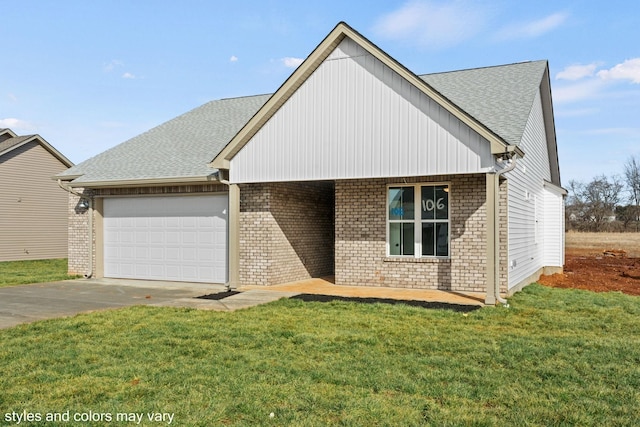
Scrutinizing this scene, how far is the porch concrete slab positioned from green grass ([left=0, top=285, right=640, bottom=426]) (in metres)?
1.59

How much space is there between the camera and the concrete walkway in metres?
10.2

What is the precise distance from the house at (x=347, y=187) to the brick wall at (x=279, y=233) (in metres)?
0.04

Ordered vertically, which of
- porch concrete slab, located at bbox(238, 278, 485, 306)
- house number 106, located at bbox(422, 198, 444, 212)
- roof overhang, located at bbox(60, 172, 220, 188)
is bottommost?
porch concrete slab, located at bbox(238, 278, 485, 306)

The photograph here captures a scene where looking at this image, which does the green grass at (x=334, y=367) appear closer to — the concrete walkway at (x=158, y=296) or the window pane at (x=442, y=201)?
the concrete walkway at (x=158, y=296)

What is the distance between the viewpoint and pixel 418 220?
12.8 metres

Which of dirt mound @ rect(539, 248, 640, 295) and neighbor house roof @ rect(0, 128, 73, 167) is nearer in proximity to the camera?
dirt mound @ rect(539, 248, 640, 295)

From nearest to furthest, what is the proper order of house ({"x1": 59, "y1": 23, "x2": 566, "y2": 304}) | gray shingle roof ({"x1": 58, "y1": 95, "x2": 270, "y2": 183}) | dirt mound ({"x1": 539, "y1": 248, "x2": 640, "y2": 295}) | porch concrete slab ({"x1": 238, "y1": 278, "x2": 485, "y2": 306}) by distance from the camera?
porch concrete slab ({"x1": 238, "y1": 278, "x2": 485, "y2": 306}), house ({"x1": 59, "y1": 23, "x2": 566, "y2": 304}), dirt mound ({"x1": 539, "y1": 248, "x2": 640, "y2": 295}), gray shingle roof ({"x1": 58, "y1": 95, "x2": 270, "y2": 183})

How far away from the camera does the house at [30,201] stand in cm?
2447

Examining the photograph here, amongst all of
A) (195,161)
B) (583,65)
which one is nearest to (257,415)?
(195,161)

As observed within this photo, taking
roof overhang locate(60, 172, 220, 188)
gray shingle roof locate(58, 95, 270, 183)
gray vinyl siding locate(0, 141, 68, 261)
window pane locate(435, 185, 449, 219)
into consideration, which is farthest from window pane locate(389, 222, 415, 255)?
gray vinyl siding locate(0, 141, 68, 261)

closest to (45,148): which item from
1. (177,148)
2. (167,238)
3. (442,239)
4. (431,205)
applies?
(177,148)

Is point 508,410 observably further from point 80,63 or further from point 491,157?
point 80,63

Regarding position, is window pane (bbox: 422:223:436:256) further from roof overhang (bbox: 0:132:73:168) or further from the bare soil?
roof overhang (bbox: 0:132:73:168)

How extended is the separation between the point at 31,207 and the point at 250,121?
59.9 feet
